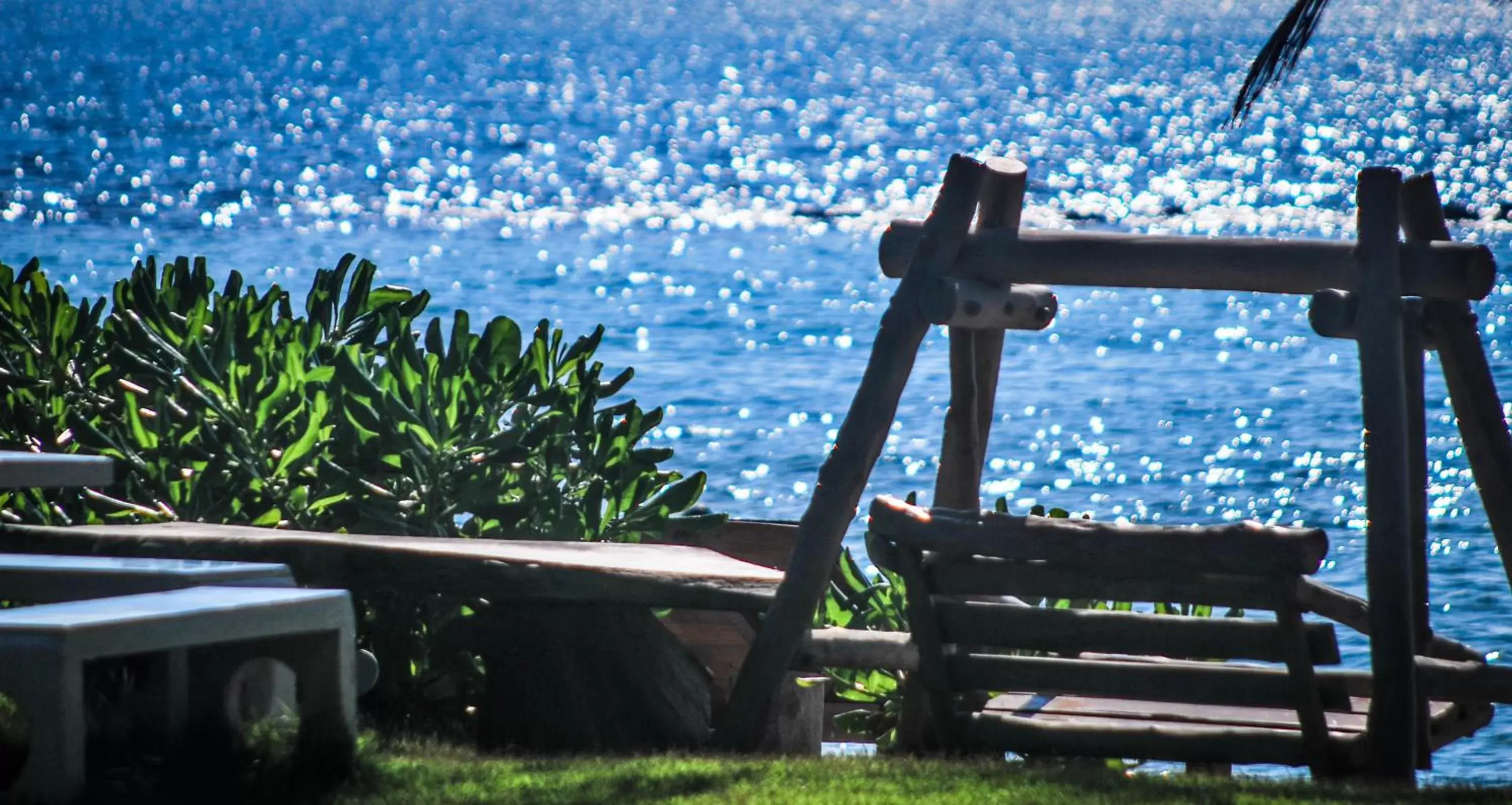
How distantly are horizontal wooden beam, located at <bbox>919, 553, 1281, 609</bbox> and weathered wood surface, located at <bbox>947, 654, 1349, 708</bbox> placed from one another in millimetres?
211

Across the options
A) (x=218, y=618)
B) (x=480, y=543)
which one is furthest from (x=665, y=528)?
(x=218, y=618)

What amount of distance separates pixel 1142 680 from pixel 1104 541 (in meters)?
0.49

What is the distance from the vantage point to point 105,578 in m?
4.94

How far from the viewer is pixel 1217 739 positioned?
221 inches

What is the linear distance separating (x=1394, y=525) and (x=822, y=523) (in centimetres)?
178

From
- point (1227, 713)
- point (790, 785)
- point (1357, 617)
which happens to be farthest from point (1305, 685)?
point (790, 785)

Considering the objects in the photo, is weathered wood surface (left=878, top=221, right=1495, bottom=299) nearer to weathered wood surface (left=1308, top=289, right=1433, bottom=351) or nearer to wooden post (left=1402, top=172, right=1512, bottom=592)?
weathered wood surface (left=1308, top=289, right=1433, bottom=351)

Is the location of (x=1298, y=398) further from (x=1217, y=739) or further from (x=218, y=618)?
(x=218, y=618)

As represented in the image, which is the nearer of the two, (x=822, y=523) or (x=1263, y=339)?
(x=822, y=523)

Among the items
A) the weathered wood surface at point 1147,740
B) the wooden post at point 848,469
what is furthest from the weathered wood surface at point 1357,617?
the wooden post at point 848,469

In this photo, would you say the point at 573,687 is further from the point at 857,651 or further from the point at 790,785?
the point at 790,785

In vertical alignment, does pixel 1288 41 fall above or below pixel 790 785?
above

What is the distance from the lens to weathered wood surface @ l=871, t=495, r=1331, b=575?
5219 mm

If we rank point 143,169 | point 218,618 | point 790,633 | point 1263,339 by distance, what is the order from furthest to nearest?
point 143,169 < point 1263,339 < point 790,633 < point 218,618
